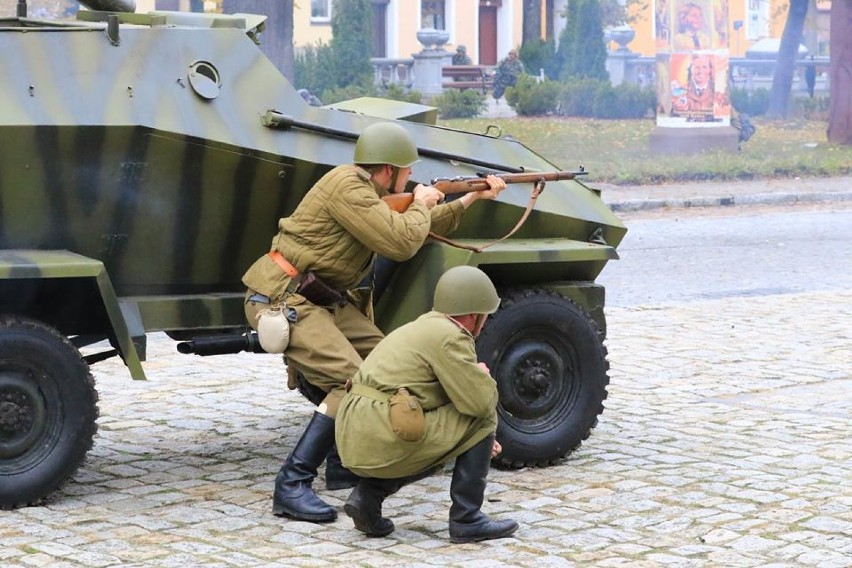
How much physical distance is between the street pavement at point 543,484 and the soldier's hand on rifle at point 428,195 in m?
1.21

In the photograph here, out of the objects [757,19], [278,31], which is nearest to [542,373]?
[278,31]

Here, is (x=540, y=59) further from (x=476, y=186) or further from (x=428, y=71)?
(x=476, y=186)

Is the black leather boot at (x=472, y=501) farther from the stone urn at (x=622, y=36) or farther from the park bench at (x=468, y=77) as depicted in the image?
the stone urn at (x=622, y=36)

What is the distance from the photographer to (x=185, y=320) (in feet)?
23.8

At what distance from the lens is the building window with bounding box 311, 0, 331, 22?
5241 cm

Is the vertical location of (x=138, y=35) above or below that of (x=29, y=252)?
above

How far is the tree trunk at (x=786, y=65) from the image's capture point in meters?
35.9

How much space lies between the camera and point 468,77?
4419cm

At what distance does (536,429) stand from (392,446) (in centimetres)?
151

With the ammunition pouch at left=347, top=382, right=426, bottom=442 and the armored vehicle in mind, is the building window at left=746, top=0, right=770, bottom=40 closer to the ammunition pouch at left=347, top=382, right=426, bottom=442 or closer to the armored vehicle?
the armored vehicle

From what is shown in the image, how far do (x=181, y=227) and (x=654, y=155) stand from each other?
68.5 ft

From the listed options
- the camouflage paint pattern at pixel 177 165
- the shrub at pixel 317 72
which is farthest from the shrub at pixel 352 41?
the camouflage paint pattern at pixel 177 165

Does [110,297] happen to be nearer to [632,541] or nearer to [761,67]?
[632,541]

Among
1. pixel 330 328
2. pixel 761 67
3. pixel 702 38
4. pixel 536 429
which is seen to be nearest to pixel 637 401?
pixel 536 429
